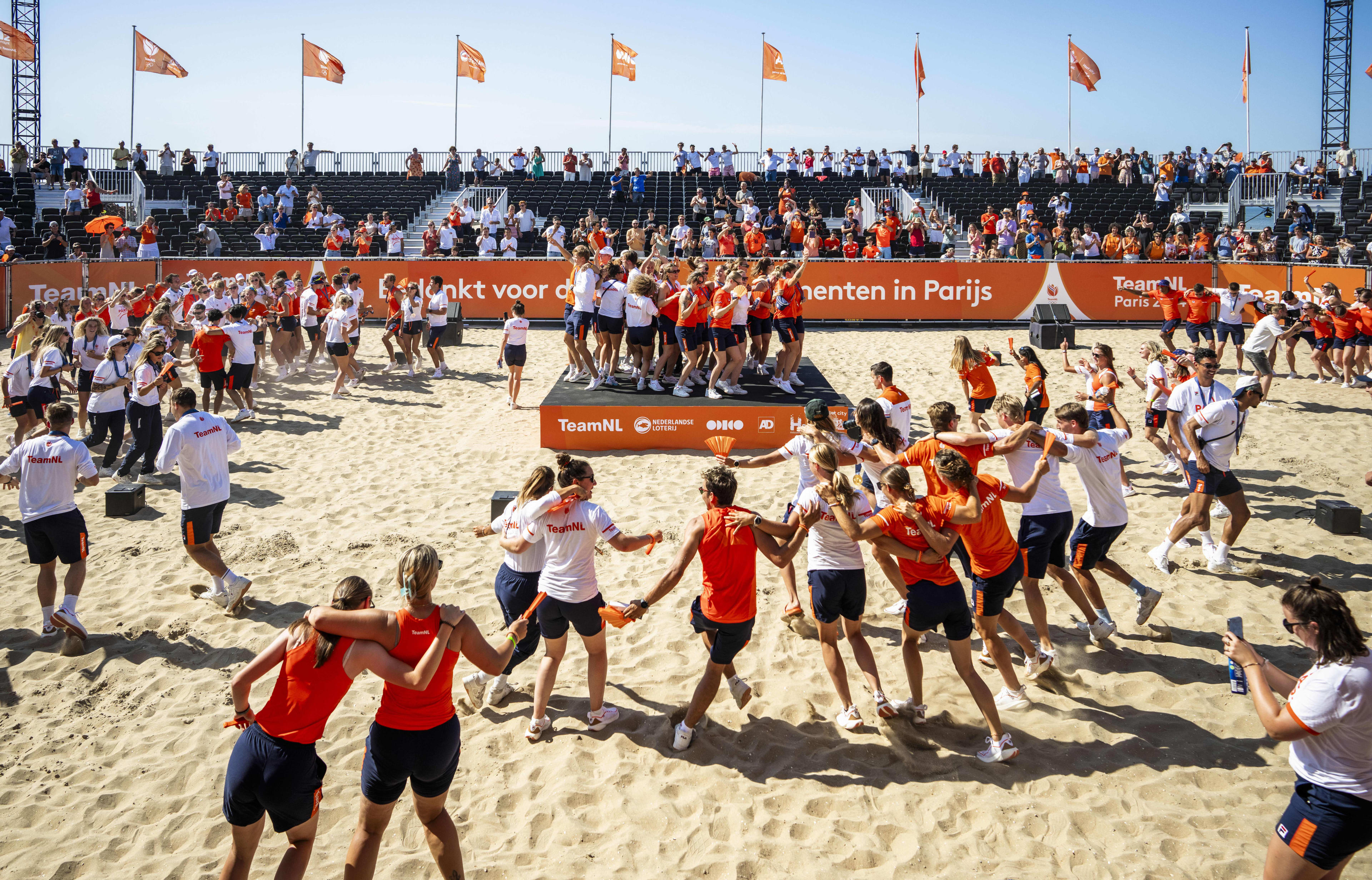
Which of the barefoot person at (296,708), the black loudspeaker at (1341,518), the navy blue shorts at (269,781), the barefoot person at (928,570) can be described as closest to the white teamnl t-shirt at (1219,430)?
the black loudspeaker at (1341,518)

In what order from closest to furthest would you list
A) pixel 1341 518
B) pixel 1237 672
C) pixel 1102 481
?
pixel 1237 672 < pixel 1102 481 < pixel 1341 518

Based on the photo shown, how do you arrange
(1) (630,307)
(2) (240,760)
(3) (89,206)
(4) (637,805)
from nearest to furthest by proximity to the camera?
(2) (240,760) < (4) (637,805) < (1) (630,307) < (3) (89,206)

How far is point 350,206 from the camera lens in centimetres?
2514

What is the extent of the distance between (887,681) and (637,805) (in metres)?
2.01

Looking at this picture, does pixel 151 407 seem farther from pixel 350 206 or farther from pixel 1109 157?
pixel 1109 157

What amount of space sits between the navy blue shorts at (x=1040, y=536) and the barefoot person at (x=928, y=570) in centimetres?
108

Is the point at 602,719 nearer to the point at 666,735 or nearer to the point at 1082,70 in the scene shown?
the point at 666,735

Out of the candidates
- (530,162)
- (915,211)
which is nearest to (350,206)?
(530,162)

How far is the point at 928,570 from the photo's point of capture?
4766mm

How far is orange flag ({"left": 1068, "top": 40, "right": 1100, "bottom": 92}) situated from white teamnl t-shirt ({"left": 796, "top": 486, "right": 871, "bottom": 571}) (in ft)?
102

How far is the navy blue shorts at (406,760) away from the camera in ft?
11.7

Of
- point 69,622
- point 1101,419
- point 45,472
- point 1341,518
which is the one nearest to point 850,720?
point 1101,419

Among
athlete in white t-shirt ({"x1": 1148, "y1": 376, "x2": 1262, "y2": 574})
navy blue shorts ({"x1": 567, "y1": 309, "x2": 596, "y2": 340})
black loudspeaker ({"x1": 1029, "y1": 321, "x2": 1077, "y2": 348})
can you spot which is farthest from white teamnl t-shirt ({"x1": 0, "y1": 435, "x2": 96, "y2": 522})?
black loudspeaker ({"x1": 1029, "y1": 321, "x2": 1077, "y2": 348})

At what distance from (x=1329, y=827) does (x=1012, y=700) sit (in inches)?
83.3
